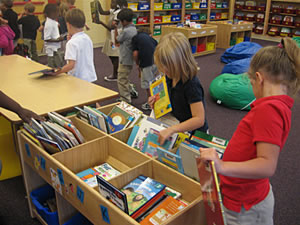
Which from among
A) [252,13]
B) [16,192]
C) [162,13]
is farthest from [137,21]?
[16,192]

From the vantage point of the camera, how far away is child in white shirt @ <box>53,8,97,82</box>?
9.70 ft

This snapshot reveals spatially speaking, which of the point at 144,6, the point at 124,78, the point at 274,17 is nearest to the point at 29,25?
the point at 124,78

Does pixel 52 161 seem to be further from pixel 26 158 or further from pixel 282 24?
pixel 282 24

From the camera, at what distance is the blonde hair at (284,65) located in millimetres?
1178

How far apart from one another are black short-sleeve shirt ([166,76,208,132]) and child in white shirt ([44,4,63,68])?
10.6 ft

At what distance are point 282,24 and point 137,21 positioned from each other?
4.59 m

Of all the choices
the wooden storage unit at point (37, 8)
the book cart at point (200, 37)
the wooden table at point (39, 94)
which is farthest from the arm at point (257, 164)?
the wooden storage unit at point (37, 8)

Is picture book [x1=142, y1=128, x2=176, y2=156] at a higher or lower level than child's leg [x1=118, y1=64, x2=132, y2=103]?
higher

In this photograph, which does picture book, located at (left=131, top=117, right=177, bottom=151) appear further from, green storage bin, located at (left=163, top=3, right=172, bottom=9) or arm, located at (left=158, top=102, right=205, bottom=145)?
green storage bin, located at (left=163, top=3, right=172, bottom=9)

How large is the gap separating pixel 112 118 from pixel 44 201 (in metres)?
0.80

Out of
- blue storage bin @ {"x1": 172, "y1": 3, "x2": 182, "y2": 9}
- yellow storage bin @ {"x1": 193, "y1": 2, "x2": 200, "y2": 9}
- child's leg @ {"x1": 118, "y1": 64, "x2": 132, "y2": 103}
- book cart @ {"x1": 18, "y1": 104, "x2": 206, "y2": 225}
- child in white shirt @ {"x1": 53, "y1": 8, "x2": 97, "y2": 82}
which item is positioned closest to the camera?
book cart @ {"x1": 18, "y1": 104, "x2": 206, "y2": 225}

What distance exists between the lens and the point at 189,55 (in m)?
1.86

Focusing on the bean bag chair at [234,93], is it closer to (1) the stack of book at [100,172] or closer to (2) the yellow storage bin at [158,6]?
(1) the stack of book at [100,172]

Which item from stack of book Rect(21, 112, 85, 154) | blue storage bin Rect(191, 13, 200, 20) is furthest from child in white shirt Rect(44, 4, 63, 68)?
blue storage bin Rect(191, 13, 200, 20)
